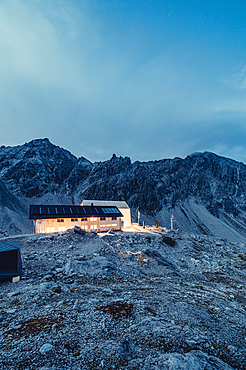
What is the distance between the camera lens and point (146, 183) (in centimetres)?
13188

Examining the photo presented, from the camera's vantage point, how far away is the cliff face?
365 ft

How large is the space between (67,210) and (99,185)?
91575 millimetres

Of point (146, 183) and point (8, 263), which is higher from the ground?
point (146, 183)

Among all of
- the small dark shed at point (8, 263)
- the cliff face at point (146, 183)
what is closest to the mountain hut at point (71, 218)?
the small dark shed at point (8, 263)

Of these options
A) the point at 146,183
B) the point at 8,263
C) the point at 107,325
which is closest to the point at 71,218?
the point at 8,263

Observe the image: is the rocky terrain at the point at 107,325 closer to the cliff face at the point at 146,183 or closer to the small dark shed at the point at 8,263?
the small dark shed at the point at 8,263

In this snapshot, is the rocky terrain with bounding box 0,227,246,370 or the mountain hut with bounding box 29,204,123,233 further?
the mountain hut with bounding box 29,204,123,233

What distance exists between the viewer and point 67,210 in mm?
39125

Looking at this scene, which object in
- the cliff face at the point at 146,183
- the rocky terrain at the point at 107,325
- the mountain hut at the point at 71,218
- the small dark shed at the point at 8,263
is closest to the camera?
the rocky terrain at the point at 107,325

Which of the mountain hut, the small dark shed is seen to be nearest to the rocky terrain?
the small dark shed

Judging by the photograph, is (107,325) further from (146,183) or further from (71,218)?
(146,183)

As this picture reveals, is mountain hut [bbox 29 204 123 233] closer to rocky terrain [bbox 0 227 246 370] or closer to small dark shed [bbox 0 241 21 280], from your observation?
rocky terrain [bbox 0 227 246 370]

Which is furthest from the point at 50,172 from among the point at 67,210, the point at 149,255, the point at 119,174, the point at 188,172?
the point at 149,255

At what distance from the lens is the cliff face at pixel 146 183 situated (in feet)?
365
